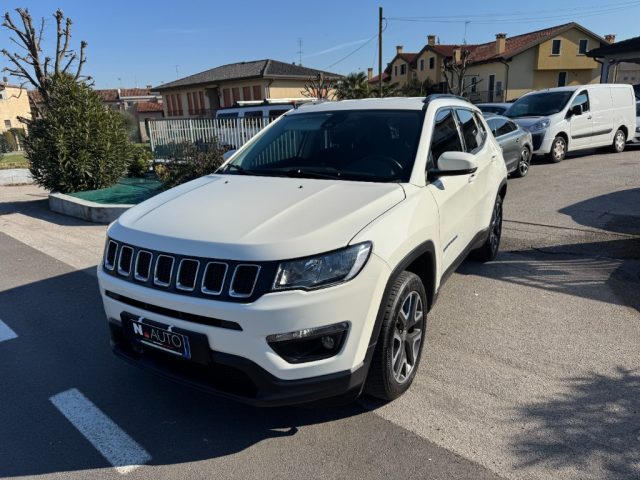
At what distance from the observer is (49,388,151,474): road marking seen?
2.65 m

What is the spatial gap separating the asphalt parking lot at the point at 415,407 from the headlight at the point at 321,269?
3.23ft

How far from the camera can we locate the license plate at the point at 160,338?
2559 mm

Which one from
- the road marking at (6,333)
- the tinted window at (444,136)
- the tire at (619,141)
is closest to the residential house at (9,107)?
the tire at (619,141)

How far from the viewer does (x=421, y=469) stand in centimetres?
251

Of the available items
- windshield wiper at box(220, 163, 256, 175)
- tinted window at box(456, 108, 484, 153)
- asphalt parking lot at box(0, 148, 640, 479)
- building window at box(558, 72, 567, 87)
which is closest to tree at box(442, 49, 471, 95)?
building window at box(558, 72, 567, 87)

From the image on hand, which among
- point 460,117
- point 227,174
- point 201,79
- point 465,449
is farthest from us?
point 201,79

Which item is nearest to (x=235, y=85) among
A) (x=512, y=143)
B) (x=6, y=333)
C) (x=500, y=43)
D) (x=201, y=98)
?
(x=201, y=98)

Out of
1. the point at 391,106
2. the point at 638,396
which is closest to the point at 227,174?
the point at 391,106

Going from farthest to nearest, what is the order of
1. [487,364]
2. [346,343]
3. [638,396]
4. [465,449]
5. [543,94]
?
[543,94]
[487,364]
[638,396]
[465,449]
[346,343]

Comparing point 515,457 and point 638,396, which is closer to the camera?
point 515,457

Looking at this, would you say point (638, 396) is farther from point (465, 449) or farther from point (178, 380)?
point (178, 380)

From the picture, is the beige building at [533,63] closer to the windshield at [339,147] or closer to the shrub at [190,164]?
the shrub at [190,164]

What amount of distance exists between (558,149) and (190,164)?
9.18 metres

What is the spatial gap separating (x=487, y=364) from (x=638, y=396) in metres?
0.90
